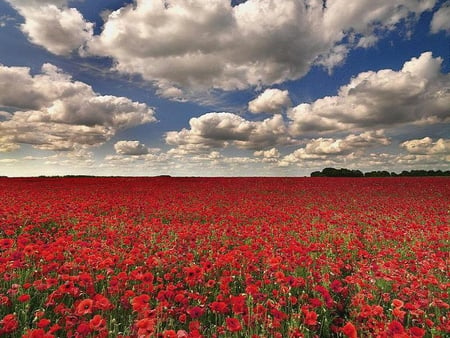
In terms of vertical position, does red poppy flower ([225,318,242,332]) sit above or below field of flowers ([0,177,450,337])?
above

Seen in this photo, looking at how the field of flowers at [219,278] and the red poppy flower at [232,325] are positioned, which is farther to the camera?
the field of flowers at [219,278]

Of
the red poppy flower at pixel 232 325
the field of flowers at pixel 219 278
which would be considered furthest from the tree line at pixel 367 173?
the red poppy flower at pixel 232 325

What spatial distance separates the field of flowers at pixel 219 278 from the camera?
10.1 feet

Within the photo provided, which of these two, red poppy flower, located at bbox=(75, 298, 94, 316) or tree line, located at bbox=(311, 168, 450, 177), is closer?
red poppy flower, located at bbox=(75, 298, 94, 316)

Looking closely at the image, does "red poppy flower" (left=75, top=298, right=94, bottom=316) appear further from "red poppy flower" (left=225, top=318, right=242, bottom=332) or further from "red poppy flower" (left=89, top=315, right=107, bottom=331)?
"red poppy flower" (left=225, top=318, right=242, bottom=332)

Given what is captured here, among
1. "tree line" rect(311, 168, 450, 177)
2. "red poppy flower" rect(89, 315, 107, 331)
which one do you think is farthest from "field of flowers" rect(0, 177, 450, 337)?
"tree line" rect(311, 168, 450, 177)

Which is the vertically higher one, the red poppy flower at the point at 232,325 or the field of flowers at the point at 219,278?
the red poppy flower at the point at 232,325

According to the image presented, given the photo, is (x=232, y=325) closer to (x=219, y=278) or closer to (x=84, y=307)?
(x=84, y=307)

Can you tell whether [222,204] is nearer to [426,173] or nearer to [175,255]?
[175,255]

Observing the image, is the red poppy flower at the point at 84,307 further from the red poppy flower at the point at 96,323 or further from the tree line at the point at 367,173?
the tree line at the point at 367,173

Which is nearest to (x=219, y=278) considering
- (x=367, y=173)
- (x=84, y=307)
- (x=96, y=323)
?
(x=84, y=307)

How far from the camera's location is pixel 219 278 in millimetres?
4984

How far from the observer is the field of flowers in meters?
3.08

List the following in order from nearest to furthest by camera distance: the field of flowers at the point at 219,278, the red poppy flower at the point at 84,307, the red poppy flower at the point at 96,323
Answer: the red poppy flower at the point at 96,323
the red poppy flower at the point at 84,307
the field of flowers at the point at 219,278
